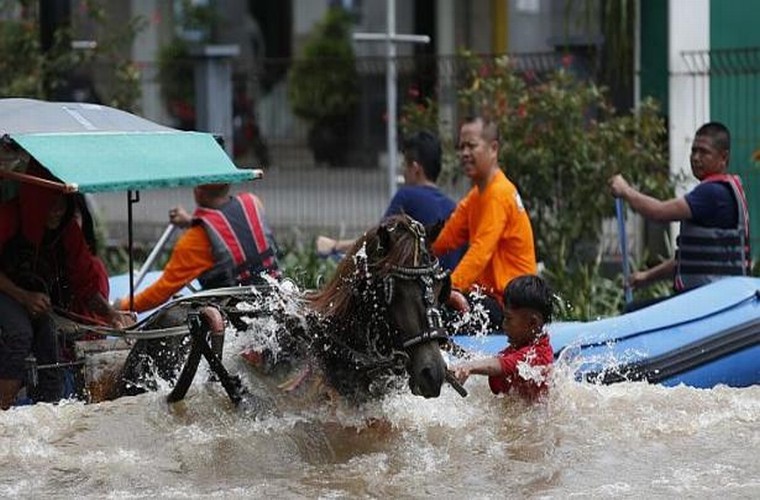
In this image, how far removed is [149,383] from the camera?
830 cm

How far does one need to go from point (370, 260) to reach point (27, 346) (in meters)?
2.02

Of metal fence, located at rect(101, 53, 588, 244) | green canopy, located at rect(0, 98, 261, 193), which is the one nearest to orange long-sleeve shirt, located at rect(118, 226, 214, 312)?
green canopy, located at rect(0, 98, 261, 193)

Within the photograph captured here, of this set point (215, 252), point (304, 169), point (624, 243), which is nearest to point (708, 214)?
point (624, 243)

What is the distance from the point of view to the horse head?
23.1 feet

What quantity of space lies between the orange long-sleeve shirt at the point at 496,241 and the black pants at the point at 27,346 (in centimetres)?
207

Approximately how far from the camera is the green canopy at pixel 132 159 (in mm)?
7867

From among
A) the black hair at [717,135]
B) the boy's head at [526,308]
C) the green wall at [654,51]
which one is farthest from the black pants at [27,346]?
the green wall at [654,51]

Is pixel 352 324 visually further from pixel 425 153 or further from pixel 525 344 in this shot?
pixel 425 153

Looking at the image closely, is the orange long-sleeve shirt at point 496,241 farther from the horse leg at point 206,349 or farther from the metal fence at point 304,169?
the metal fence at point 304,169

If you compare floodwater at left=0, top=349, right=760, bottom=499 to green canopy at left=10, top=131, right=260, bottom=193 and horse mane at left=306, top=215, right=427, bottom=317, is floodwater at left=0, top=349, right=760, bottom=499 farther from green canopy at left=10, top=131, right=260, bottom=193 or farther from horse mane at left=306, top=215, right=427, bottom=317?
green canopy at left=10, top=131, right=260, bottom=193

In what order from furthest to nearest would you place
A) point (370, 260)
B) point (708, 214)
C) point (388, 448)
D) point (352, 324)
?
point (708, 214), point (388, 448), point (352, 324), point (370, 260)

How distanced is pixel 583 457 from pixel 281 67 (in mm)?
10375

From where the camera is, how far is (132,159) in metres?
8.20

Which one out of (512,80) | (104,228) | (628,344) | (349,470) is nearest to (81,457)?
(349,470)
